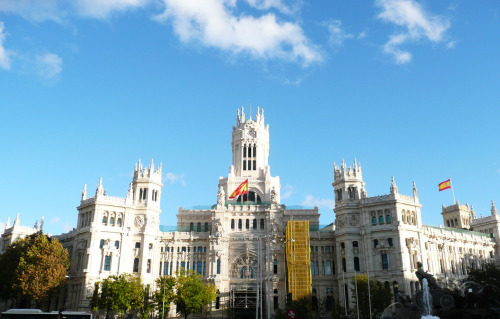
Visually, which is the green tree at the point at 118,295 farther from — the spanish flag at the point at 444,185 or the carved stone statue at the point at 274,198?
the spanish flag at the point at 444,185

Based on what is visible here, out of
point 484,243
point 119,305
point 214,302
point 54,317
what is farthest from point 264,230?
point 484,243

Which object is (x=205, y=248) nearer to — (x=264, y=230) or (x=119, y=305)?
(x=264, y=230)

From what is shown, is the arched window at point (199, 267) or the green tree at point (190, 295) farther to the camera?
the arched window at point (199, 267)

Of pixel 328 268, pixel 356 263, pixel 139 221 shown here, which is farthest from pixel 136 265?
pixel 356 263

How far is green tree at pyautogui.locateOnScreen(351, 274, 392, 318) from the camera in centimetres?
7531

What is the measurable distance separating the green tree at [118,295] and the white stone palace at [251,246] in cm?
541

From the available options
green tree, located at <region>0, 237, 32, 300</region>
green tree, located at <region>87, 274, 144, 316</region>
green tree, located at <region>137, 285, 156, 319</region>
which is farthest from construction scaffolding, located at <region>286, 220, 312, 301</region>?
green tree, located at <region>0, 237, 32, 300</region>

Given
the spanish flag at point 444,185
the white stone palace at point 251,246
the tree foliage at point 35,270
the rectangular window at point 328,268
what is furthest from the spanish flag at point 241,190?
the spanish flag at point 444,185

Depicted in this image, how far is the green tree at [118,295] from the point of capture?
7500cm

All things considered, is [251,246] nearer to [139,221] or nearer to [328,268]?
[328,268]

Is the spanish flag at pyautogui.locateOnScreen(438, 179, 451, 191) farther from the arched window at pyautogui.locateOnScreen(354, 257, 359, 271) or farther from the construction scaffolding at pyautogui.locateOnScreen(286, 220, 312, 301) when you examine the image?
the construction scaffolding at pyautogui.locateOnScreen(286, 220, 312, 301)

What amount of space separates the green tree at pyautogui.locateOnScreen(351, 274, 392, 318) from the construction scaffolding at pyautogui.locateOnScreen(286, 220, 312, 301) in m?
10.7

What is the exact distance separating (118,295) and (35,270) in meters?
16.0

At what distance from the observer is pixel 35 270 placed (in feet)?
255
